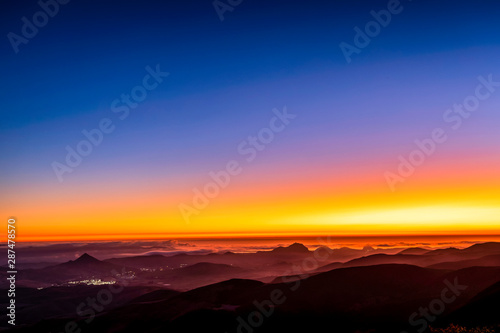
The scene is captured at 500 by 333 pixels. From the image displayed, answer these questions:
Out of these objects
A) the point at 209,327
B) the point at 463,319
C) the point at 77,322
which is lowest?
the point at 77,322

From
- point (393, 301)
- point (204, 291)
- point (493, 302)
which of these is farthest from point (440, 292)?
point (204, 291)

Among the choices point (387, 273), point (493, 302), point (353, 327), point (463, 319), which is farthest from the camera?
point (387, 273)

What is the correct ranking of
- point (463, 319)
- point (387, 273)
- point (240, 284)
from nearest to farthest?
1. point (463, 319)
2. point (387, 273)
3. point (240, 284)

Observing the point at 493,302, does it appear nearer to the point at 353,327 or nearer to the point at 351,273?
the point at 353,327

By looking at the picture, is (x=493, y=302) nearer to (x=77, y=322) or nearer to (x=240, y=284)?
(x=240, y=284)

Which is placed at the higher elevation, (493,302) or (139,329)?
(493,302)

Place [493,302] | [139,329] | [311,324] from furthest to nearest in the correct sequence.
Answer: [139,329], [311,324], [493,302]

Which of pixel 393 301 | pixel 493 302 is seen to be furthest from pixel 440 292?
pixel 493 302

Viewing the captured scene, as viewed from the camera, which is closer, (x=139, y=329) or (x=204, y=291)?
(x=139, y=329)

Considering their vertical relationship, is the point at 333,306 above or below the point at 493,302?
below
